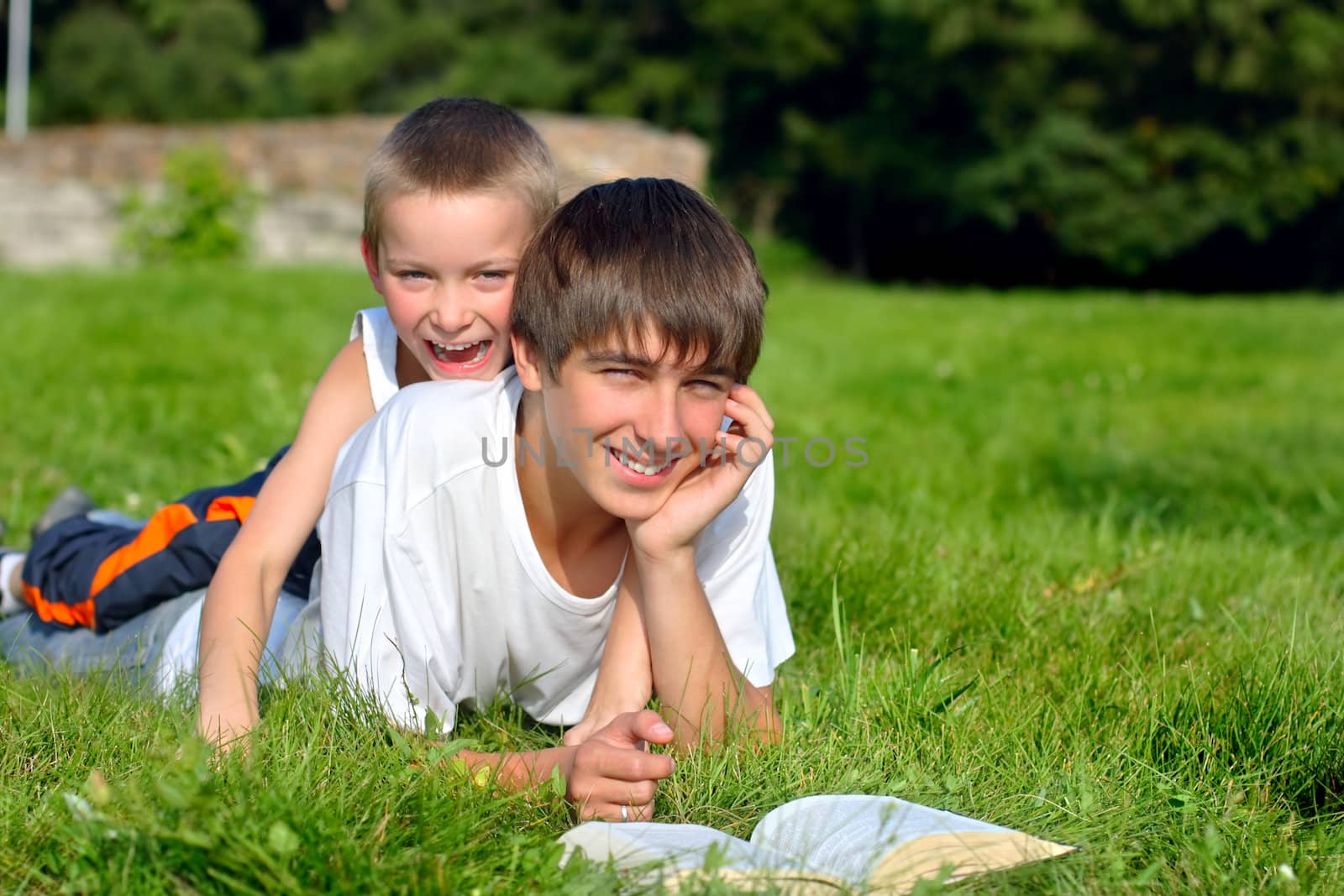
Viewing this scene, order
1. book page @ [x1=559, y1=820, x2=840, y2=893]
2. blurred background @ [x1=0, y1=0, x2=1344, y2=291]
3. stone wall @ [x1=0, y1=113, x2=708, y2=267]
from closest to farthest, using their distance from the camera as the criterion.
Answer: book page @ [x1=559, y1=820, x2=840, y2=893] → stone wall @ [x1=0, y1=113, x2=708, y2=267] → blurred background @ [x1=0, y1=0, x2=1344, y2=291]

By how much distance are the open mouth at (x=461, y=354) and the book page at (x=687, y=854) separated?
1070 millimetres

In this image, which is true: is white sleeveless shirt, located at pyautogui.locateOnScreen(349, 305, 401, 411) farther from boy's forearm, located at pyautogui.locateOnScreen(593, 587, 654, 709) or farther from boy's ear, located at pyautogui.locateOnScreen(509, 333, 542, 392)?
boy's forearm, located at pyautogui.locateOnScreen(593, 587, 654, 709)

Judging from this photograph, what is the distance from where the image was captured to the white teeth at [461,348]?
2531 mm

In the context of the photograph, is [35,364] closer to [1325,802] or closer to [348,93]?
[1325,802]

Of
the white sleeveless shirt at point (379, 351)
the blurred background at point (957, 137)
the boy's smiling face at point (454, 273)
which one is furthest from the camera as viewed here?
the blurred background at point (957, 137)

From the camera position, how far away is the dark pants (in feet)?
9.47

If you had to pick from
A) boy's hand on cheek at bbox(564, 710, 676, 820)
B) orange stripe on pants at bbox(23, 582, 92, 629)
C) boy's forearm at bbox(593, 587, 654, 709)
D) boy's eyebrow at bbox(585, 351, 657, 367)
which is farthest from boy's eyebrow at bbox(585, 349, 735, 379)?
orange stripe on pants at bbox(23, 582, 92, 629)

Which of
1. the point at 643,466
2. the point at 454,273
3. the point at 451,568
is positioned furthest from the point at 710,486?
the point at 454,273

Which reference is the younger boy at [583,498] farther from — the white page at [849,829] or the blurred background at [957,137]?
→ the blurred background at [957,137]

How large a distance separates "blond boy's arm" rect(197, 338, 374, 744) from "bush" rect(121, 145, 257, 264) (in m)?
11.4

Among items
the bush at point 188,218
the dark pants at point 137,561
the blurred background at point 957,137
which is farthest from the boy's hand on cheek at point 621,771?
the blurred background at point 957,137

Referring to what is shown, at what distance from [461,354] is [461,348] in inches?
0.7

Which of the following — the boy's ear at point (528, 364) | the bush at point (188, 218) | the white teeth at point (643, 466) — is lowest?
the bush at point (188, 218)

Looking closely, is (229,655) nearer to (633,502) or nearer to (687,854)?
(633,502)
